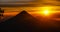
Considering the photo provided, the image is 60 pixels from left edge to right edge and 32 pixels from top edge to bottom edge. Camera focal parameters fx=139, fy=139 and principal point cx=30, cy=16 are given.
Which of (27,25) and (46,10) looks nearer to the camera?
(27,25)

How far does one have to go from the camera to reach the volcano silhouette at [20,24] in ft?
3.82

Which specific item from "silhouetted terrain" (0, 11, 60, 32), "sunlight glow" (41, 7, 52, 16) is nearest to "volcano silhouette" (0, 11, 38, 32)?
"silhouetted terrain" (0, 11, 60, 32)

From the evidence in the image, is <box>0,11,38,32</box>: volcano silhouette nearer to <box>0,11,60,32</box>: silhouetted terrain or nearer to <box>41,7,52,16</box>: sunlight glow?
<box>0,11,60,32</box>: silhouetted terrain

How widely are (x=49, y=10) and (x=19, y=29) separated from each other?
0.60 meters

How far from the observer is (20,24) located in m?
1.21

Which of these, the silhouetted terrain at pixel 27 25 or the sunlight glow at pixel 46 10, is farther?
the sunlight glow at pixel 46 10

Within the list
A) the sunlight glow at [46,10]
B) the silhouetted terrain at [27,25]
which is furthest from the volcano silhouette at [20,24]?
the sunlight glow at [46,10]

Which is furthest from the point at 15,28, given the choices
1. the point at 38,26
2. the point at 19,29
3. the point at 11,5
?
the point at 11,5

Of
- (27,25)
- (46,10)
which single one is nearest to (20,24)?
(27,25)

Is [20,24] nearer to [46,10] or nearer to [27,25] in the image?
[27,25]

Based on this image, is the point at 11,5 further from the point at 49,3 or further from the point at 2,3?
the point at 49,3

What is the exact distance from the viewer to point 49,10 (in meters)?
1.64

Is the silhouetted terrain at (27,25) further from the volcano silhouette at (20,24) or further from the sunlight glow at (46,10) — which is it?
the sunlight glow at (46,10)

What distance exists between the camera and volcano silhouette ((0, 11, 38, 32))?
116 centimetres
